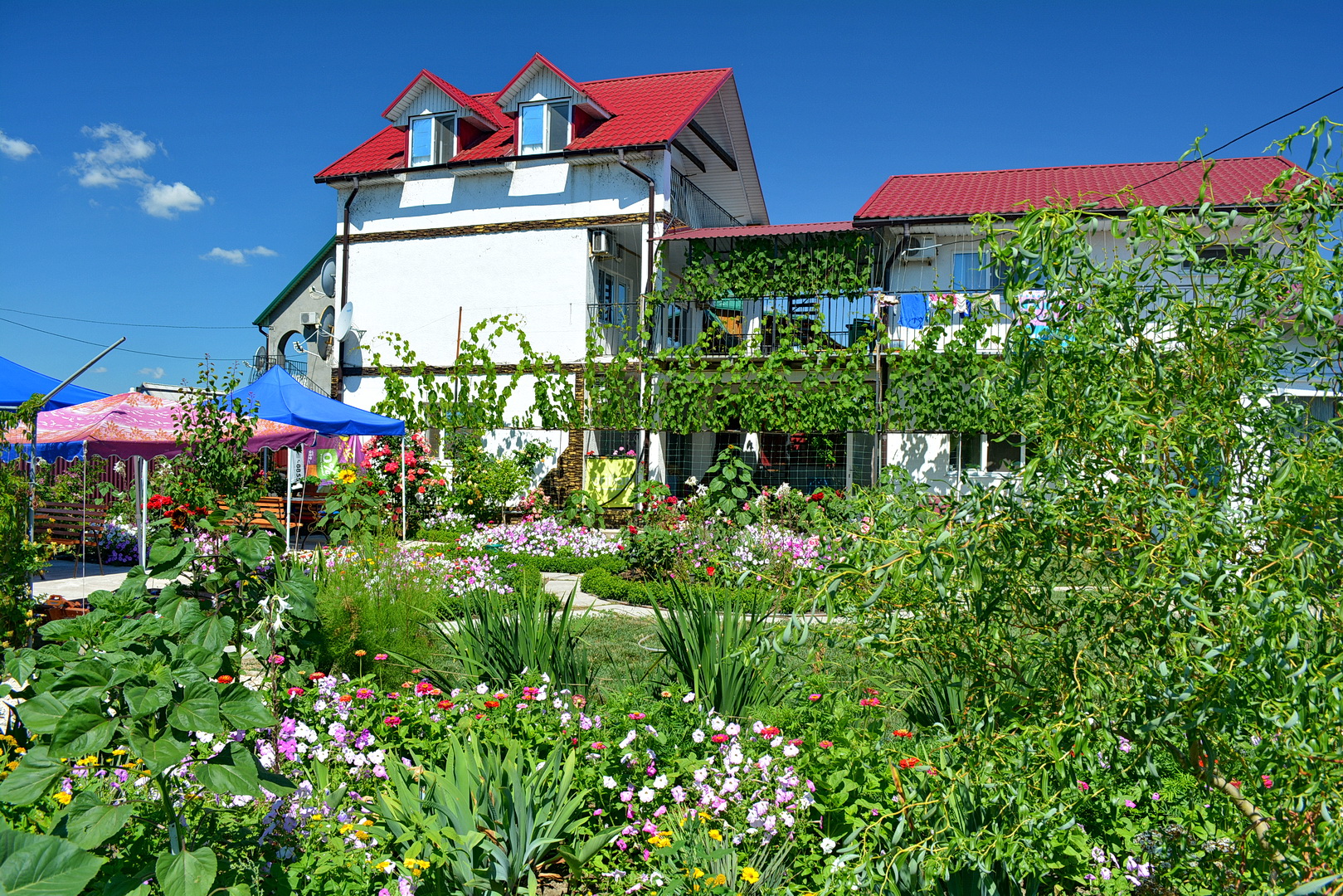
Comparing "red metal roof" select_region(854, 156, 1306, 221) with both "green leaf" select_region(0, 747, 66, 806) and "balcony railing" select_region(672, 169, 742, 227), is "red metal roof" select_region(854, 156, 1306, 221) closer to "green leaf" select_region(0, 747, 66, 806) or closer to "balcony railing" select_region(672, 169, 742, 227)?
"balcony railing" select_region(672, 169, 742, 227)

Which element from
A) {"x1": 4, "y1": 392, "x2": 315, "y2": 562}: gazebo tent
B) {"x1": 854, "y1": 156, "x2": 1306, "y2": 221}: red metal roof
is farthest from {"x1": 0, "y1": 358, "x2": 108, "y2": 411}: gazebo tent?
{"x1": 854, "y1": 156, "x2": 1306, "y2": 221}: red metal roof

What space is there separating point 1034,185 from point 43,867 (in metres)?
19.4

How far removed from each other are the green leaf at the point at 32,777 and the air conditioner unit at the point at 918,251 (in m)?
16.0

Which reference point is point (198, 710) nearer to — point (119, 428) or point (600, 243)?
point (119, 428)

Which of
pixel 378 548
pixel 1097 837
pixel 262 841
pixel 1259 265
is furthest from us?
pixel 378 548

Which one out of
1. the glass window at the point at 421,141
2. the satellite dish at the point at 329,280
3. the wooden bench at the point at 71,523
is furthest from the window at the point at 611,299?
the wooden bench at the point at 71,523

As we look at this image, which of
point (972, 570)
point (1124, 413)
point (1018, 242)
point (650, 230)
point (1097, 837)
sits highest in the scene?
point (650, 230)

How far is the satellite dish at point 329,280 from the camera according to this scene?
2045 cm

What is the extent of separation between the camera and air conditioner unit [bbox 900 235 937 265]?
647 inches

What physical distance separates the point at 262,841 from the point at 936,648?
7.02ft

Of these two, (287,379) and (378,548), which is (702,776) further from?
(287,379)

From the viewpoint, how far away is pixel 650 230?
17109 millimetres

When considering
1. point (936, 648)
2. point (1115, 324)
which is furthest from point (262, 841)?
point (1115, 324)

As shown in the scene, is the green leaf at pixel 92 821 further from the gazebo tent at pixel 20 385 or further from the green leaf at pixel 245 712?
the gazebo tent at pixel 20 385
